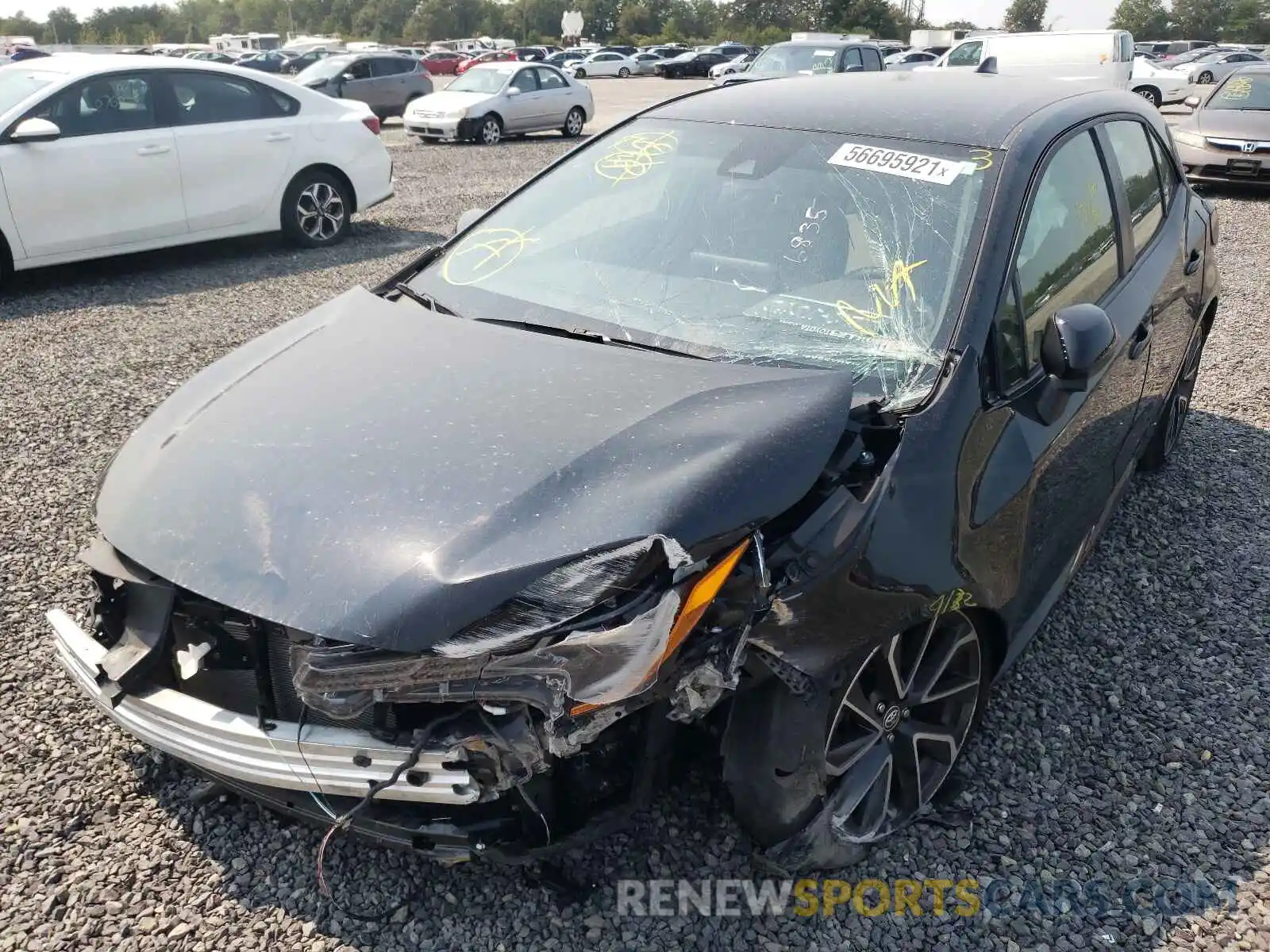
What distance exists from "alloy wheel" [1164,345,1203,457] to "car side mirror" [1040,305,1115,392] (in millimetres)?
2077

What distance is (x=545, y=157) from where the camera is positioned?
15.5 m

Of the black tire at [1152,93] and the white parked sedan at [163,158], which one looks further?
the black tire at [1152,93]

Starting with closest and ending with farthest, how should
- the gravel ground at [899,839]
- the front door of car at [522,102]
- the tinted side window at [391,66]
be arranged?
the gravel ground at [899,839], the front door of car at [522,102], the tinted side window at [391,66]

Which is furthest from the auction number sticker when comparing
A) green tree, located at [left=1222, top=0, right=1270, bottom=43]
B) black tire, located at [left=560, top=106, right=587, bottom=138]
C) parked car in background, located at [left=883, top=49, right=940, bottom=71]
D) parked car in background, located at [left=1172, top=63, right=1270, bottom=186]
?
green tree, located at [left=1222, top=0, right=1270, bottom=43]

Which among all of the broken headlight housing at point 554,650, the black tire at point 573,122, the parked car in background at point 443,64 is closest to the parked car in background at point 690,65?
the parked car in background at point 443,64

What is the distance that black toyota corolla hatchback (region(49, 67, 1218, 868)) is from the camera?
2.00 meters

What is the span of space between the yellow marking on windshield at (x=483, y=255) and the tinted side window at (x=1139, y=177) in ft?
6.69

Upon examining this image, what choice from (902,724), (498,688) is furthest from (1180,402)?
(498,688)

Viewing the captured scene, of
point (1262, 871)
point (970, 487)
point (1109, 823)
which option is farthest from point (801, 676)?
point (1262, 871)

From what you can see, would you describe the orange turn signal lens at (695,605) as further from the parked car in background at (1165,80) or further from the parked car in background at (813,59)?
the parked car in background at (1165,80)

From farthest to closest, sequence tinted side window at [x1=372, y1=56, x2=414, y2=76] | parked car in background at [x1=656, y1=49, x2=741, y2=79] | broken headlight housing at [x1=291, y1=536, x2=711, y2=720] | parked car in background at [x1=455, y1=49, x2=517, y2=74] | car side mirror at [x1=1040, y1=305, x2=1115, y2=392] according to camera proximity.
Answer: parked car in background at [x1=656, y1=49, x2=741, y2=79], parked car in background at [x1=455, y1=49, x2=517, y2=74], tinted side window at [x1=372, y1=56, x2=414, y2=76], car side mirror at [x1=1040, y1=305, x2=1115, y2=392], broken headlight housing at [x1=291, y1=536, x2=711, y2=720]

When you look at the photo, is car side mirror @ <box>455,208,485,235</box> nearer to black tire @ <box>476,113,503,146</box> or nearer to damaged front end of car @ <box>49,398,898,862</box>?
damaged front end of car @ <box>49,398,898,862</box>

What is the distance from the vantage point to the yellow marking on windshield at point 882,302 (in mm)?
2730

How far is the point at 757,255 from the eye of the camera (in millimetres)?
3000
